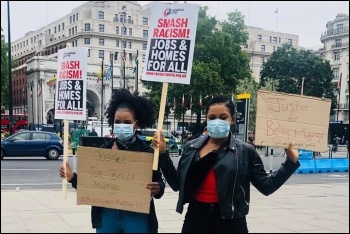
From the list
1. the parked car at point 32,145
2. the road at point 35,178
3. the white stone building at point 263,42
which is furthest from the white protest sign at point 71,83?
the white stone building at point 263,42

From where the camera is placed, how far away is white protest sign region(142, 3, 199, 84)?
2980 millimetres

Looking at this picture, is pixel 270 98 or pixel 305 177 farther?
pixel 305 177

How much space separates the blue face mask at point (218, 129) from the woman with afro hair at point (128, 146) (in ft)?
1.67

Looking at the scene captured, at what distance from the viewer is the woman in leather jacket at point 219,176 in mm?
2904

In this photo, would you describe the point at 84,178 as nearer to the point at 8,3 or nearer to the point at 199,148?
the point at 199,148

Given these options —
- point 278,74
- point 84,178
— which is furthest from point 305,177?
point 278,74

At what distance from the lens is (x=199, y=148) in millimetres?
3082

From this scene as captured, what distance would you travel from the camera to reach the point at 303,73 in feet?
154

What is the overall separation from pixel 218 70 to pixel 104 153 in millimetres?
34811

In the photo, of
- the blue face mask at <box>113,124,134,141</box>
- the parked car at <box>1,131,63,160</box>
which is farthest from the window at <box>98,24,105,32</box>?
the blue face mask at <box>113,124,134,141</box>

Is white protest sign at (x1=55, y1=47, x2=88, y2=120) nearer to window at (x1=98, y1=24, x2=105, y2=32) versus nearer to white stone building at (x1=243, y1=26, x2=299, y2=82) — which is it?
window at (x1=98, y1=24, x2=105, y2=32)

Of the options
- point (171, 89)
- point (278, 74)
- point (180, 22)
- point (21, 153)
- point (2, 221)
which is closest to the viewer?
point (180, 22)

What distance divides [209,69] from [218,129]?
33900 millimetres

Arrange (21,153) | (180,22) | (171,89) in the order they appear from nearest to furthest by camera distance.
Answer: (180,22)
(21,153)
(171,89)
